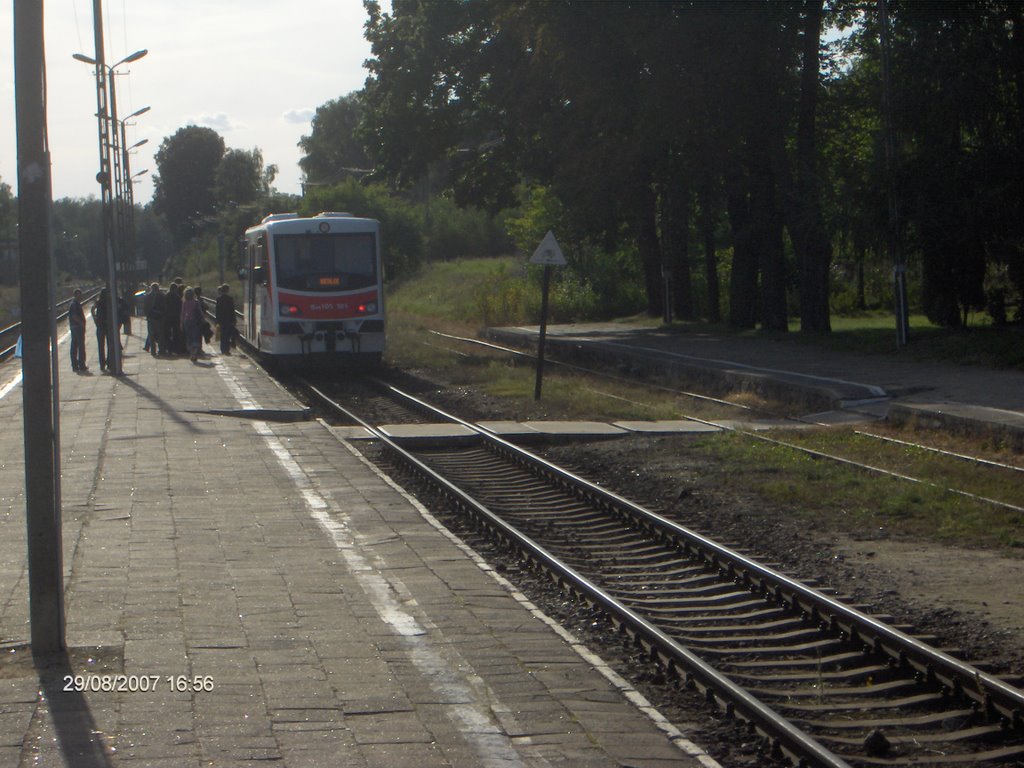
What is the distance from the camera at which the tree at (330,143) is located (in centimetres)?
12344

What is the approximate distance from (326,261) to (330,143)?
103433 millimetres

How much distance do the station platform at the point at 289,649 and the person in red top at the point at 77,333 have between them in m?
14.8

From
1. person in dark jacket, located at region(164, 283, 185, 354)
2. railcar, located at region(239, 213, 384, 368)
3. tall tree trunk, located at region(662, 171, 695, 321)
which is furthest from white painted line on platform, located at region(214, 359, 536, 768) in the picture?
tall tree trunk, located at region(662, 171, 695, 321)

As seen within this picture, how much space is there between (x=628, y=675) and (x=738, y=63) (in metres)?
24.3

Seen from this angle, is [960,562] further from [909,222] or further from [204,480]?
[909,222]

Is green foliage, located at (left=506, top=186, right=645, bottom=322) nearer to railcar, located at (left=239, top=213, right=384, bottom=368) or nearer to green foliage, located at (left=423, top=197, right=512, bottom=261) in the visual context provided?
railcar, located at (left=239, top=213, right=384, bottom=368)

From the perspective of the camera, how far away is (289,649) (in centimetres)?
623

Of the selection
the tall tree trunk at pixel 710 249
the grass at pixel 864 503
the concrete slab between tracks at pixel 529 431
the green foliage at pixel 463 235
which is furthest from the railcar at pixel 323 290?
the green foliage at pixel 463 235

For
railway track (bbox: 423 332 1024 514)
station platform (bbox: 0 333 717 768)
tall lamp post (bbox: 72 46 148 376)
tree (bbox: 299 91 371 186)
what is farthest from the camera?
tree (bbox: 299 91 371 186)

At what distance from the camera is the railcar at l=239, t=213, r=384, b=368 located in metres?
24.5

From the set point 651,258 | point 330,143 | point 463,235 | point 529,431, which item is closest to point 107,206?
point 529,431

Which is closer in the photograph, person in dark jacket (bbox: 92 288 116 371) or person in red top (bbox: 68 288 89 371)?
person in red top (bbox: 68 288 89 371)

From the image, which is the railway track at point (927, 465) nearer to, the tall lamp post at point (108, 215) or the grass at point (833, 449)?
the grass at point (833, 449)

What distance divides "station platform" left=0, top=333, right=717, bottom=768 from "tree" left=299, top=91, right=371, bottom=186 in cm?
11451
